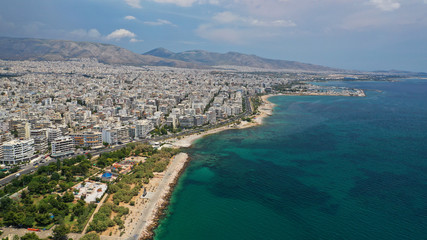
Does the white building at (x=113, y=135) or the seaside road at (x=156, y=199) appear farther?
the white building at (x=113, y=135)

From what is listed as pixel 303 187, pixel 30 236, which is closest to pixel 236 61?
pixel 303 187

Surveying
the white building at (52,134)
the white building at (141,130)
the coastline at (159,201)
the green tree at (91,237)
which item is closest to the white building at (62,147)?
the white building at (52,134)

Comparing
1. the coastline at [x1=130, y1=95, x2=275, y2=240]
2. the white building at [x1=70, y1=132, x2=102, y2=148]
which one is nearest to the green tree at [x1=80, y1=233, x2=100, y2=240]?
the coastline at [x1=130, y1=95, x2=275, y2=240]

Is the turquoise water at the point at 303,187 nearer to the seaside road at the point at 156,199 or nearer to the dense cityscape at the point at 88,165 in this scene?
the seaside road at the point at 156,199

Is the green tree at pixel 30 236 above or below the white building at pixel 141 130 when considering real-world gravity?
below

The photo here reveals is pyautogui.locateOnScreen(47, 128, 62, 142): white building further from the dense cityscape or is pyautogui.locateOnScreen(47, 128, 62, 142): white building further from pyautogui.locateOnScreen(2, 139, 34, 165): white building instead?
pyautogui.locateOnScreen(2, 139, 34, 165): white building

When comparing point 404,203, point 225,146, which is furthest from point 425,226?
point 225,146

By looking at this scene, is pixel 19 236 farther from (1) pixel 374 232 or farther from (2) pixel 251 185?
(1) pixel 374 232
